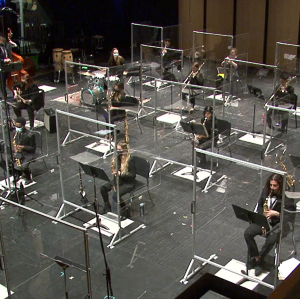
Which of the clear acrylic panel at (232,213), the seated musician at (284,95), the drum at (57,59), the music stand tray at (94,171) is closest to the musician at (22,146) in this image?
the music stand tray at (94,171)

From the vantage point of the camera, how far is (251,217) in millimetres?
4801

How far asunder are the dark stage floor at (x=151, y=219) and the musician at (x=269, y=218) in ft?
0.29

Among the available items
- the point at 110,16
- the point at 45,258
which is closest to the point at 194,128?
the point at 45,258

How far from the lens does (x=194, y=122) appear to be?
7445 mm

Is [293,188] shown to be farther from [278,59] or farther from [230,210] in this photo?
[278,59]

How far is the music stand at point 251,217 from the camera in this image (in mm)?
4680

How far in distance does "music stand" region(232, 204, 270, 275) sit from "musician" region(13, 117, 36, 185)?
3677 millimetres

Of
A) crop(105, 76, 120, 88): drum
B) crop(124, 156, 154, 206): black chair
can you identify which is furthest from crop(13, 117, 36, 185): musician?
crop(105, 76, 120, 88): drum

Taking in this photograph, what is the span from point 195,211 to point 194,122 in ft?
7.92

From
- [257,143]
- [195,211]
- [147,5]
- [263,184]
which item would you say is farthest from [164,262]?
[147,5]

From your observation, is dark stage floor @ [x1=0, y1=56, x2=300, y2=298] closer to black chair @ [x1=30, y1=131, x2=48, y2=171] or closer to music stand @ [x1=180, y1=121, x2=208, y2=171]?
music stand @ [x1=180, y1=121, x2=208, y2=171]

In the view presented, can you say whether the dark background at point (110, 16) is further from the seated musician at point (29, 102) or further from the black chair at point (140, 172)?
the black chair at point (140, 172)

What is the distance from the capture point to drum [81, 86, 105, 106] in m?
9.23

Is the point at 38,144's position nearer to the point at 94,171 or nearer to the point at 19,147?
the point at 19,147
